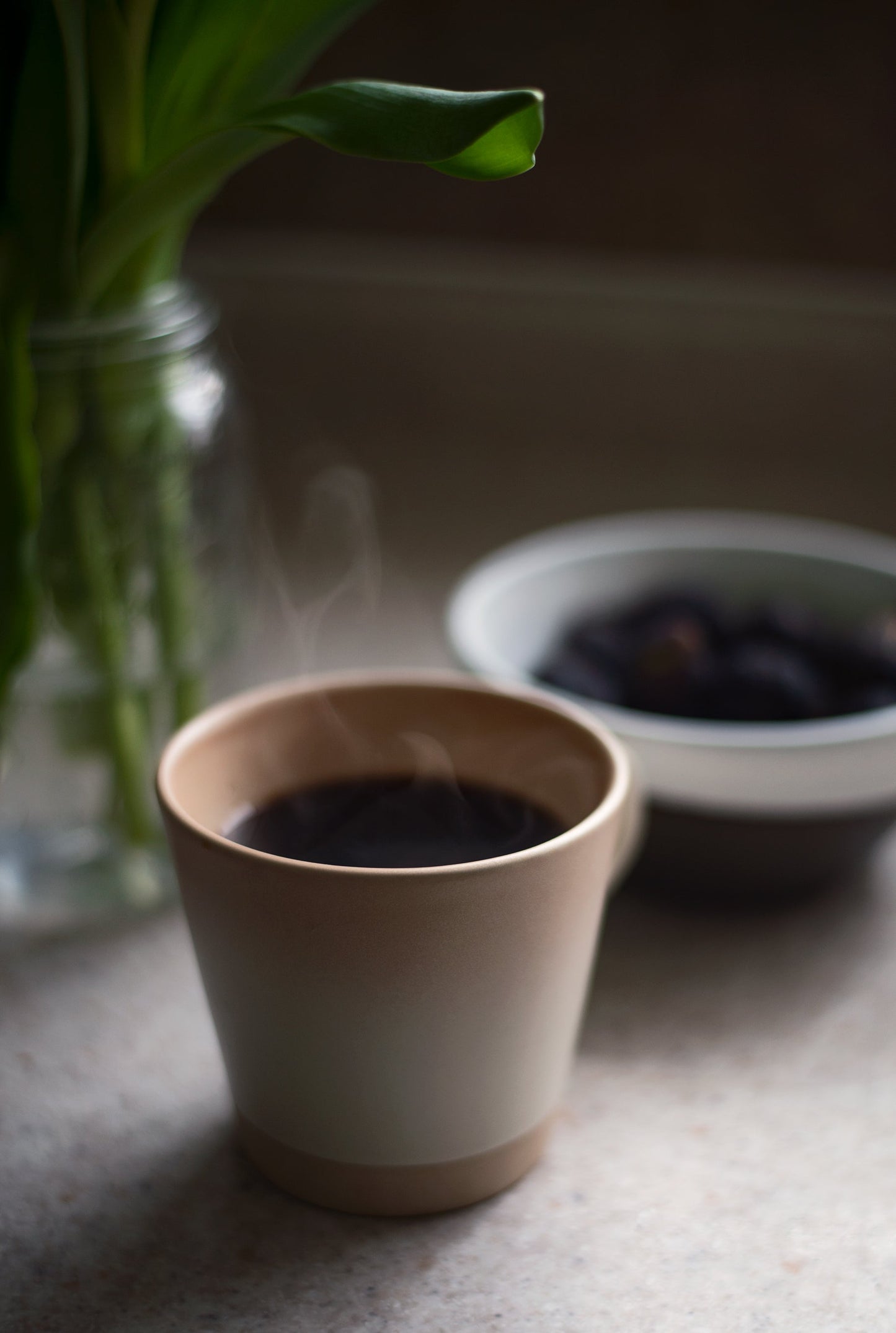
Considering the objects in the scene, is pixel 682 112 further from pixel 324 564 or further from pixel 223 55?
pixel 223 55

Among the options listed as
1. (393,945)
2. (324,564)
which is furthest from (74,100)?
(324,564)

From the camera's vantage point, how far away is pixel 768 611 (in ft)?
1.71

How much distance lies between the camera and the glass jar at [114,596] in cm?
42

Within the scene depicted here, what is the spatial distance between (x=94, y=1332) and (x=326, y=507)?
1.59ft

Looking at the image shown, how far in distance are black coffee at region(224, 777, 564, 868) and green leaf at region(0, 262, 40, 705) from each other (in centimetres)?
10

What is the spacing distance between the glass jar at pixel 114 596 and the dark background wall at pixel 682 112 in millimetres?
448

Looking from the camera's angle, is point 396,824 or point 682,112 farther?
point 682,112

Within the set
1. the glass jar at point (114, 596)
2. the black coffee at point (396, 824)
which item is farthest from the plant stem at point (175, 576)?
the black coffee at point (396, 824)

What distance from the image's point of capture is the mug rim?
287mm

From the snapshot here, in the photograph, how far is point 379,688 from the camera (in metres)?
0.38

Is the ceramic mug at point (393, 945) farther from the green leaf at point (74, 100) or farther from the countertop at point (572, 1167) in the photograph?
the green leaf at point (74, 100)

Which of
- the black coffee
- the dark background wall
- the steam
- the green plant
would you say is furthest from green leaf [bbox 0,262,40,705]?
the dark background wall

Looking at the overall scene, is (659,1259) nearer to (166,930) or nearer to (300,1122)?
(300,1122)

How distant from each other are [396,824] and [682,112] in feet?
1.96
